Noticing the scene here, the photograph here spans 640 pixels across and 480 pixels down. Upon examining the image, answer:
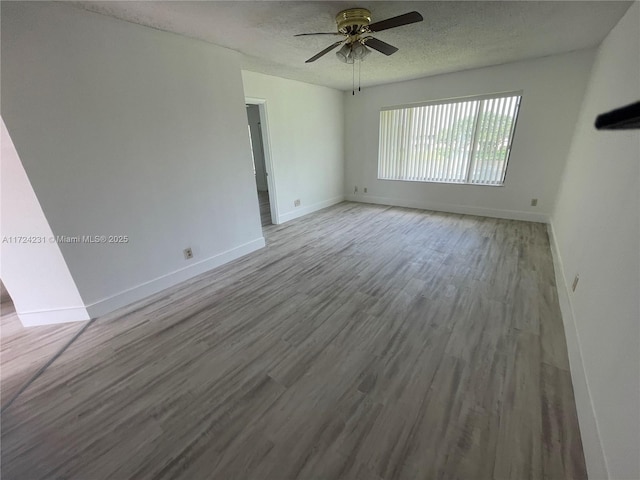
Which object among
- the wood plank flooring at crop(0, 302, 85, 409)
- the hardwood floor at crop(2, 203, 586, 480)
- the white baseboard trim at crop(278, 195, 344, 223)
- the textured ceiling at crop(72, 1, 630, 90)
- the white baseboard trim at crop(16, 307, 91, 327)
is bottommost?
the wood plank flooring at crop(0, 302, 85, 409)

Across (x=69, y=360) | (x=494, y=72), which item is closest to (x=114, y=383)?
(x=69, y=360)

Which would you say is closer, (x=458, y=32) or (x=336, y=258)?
(x=458, y=32)

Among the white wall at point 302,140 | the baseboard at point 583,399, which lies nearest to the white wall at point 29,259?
the white wall at point 302,140

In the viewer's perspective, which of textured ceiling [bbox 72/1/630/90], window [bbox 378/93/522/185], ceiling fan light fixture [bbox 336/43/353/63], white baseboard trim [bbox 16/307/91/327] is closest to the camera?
textured ceiling [bbox 72/1/630/90]

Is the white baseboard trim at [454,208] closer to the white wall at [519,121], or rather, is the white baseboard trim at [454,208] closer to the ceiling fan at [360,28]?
the white wall at [519,121]

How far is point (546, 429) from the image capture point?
1.30 metres

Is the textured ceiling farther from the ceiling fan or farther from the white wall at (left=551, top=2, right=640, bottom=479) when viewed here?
the white wall at (left=551, top=2, right=640, bottom=479)

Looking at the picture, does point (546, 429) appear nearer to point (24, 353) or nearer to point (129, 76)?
point (24, 353)

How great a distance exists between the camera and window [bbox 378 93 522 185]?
13.6 ft

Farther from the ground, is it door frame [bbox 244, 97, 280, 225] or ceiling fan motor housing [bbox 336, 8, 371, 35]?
ceiling fan motor housing [bbox 336, 8, 371, 35]

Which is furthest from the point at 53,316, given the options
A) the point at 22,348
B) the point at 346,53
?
the point at 346,53

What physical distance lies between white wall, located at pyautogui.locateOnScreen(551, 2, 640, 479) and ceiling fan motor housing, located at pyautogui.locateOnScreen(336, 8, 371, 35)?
187 cm

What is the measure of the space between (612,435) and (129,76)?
3.81 meters

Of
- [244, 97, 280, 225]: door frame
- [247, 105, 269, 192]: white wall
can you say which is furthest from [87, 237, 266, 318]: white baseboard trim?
[247, 105, 269, 192]: white wall
